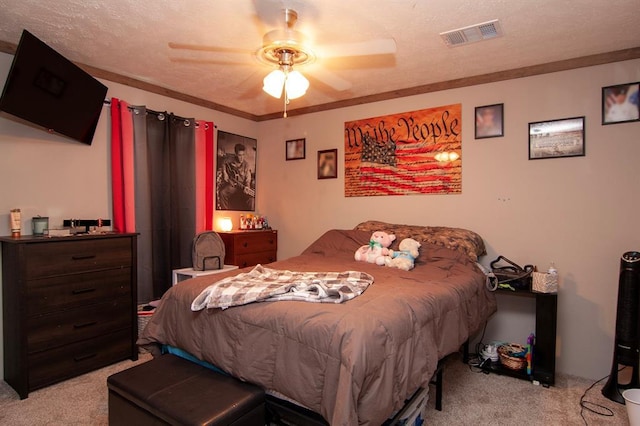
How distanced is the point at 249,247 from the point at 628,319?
3.38 m

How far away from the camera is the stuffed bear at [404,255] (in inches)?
112

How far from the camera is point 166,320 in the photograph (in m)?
2.21

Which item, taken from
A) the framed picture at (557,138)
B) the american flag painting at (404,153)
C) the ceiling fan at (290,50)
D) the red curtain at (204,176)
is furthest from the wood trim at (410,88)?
the ceiling fan at (290,50)

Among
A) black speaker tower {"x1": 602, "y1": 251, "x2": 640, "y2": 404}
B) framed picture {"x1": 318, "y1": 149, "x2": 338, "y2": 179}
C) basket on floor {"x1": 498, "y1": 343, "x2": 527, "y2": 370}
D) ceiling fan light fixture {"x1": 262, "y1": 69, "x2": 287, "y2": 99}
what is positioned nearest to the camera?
ceiling fan light fixture {"x1": 262, "y1": 69, "x2": 287, "y2": 99}

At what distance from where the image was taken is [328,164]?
4.23 m

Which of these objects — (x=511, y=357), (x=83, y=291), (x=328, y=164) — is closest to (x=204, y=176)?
(x=328, y=164)

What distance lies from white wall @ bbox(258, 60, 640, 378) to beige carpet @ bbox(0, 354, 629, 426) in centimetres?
49

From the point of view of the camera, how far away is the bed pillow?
3020 millimetres

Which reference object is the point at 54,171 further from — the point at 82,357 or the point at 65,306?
the point at 82,357

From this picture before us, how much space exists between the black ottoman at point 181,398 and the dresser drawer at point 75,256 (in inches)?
49.0

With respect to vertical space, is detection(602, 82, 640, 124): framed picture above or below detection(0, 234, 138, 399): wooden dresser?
above

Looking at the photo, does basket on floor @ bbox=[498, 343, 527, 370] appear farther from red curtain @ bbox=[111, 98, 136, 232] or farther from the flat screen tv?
the flat screen tv

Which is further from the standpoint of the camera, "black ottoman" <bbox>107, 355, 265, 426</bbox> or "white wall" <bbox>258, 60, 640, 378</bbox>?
"white wall" <bbox>258, 60, 640, 378</bbox>

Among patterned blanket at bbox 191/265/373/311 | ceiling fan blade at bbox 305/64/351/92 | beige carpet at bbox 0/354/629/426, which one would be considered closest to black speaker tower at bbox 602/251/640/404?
beige carpet at bbox 0/354/629/426
